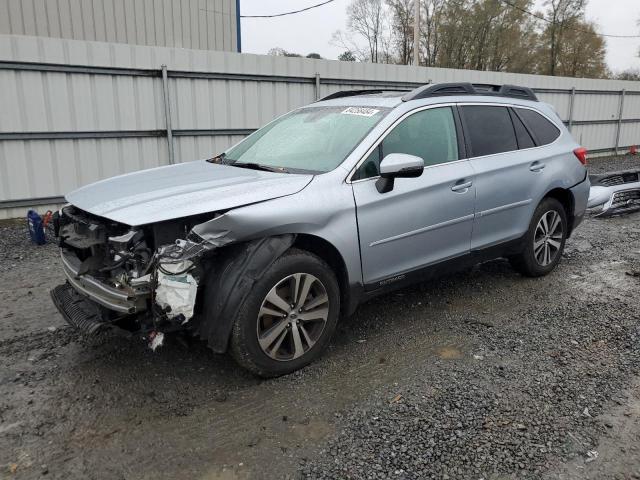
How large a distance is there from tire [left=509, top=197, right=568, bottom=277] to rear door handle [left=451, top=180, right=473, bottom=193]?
1047 mm

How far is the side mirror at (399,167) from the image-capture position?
11.3 ft

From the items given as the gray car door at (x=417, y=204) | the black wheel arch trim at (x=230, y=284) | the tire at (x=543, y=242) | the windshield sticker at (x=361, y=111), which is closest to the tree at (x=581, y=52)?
the tire at (x=543, y=242)

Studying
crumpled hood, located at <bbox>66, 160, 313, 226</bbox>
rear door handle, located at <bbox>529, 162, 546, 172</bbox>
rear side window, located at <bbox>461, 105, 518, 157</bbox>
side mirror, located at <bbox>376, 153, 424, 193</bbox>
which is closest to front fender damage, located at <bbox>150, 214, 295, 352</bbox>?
crumpled hood, located at <bbox>66, 160, 313, 226</bbox>

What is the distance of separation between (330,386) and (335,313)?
48 centimetres

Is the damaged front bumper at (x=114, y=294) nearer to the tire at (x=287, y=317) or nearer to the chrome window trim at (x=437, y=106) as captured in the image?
the tire at (x=287, y=317)

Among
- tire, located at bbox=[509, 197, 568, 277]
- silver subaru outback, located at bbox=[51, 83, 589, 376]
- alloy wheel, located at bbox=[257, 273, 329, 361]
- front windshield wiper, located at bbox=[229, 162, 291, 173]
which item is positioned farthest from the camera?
tire, located at bbox=[509, 197, 568, 277]

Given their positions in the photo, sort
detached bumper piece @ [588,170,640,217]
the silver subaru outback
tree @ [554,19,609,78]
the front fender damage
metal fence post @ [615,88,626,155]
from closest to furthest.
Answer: the front fender damage
the silver subaru outback
detached bumper piece @ [588,170,640,217]
metal fence post @ [615,88,626,155]
tree @ [554,19,609,78]

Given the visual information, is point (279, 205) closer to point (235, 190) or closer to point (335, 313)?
point (235, 190)

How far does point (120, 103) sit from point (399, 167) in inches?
240

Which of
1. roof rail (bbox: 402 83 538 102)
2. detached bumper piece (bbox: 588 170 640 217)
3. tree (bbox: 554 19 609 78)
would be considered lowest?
detached bumper piece (bbox: 588 170 640 217)

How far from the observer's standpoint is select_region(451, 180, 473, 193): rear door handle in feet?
13.4

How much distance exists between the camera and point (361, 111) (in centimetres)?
406

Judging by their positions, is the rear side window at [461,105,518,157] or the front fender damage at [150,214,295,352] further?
the rear side window at [461,105,518,157]

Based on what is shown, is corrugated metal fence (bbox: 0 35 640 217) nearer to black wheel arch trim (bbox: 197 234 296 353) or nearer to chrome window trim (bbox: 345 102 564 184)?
chrome window trim (bbox: 345 102 564 184)
